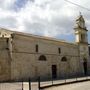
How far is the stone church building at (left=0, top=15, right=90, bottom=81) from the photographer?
107ft

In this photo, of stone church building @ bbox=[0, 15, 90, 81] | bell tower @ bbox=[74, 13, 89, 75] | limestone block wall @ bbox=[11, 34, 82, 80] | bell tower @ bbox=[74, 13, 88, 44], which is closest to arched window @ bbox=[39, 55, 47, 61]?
stone church building @ bbox=[0, 15, 90, 81]

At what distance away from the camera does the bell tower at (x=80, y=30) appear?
48.2 meters

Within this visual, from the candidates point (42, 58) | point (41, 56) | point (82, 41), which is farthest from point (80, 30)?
point (41, 56)

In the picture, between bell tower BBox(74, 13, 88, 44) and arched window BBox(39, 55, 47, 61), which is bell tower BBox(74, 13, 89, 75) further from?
arched window BBox(39, 55, 47, 61)

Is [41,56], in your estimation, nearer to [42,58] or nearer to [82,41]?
[42,58]

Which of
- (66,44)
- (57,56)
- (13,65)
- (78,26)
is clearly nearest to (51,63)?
(57,56)

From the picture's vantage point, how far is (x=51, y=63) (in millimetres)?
39500

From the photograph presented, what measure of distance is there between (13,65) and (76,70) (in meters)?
16.9

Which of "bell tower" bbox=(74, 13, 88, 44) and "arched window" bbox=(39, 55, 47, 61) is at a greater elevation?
"bell tower" bbox=(74, 13, 88, 44)

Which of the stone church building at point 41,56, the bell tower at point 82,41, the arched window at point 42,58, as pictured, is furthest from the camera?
the bell tower at point 82,41

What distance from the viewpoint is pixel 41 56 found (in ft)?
124

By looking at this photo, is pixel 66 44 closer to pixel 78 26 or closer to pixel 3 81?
pixel 78 26

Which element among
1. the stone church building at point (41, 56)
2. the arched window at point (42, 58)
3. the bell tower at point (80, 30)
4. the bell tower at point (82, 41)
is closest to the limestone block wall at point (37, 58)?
the stone church building at point (41, 56)

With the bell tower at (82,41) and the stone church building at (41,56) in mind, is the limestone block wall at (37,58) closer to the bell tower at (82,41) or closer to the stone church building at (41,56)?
the stone church building at (41,56)
